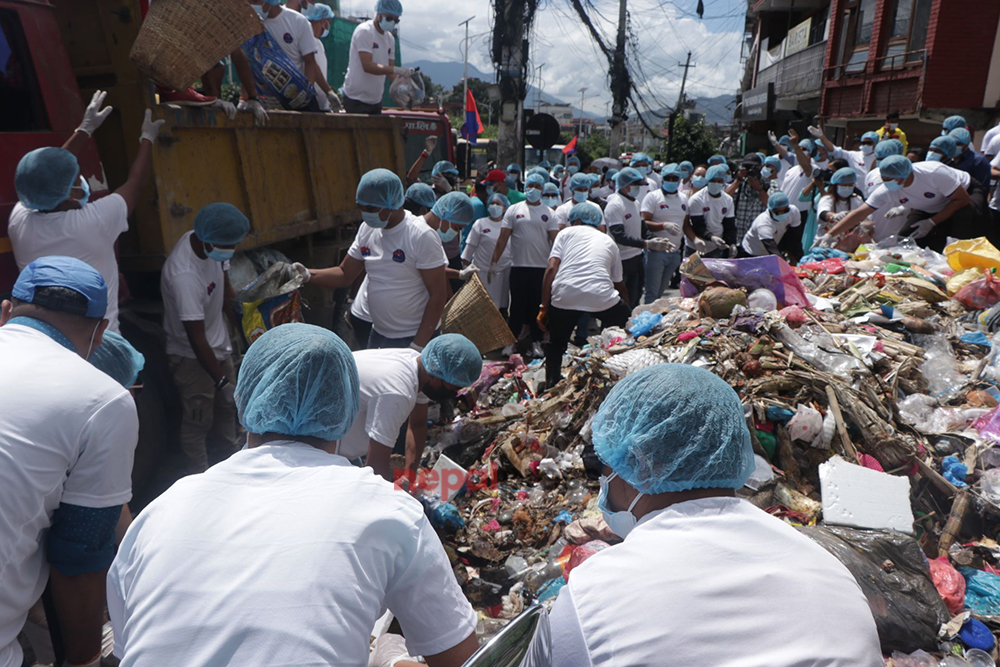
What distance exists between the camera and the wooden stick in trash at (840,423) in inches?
145

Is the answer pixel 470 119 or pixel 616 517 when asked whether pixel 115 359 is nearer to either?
pixel 616 517

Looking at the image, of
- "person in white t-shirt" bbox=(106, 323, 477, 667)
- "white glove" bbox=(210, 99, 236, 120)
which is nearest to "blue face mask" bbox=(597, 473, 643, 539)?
"person in white t-shirt" bbox=(106, 323, 477, 667)

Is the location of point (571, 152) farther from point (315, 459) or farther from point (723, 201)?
point (315, 459)

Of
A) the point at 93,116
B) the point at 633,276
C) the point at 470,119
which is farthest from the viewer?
the point at 470,119

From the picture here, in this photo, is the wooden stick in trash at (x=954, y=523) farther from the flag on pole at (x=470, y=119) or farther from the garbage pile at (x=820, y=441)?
the flag on pole at (x=470, y=119)

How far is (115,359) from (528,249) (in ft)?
15.8

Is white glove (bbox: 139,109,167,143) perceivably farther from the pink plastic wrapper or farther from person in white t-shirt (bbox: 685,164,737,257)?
person in white t-shirt (bbox: 685,164,737,257)

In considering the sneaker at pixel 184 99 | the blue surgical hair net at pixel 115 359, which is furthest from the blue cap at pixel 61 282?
the sneaker at pixel 184 99

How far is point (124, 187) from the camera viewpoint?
365 cm

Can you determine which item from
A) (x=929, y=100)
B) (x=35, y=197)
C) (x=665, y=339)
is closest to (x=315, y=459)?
(x=35, y=197)

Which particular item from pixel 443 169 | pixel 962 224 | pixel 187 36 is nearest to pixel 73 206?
pixel 187 36

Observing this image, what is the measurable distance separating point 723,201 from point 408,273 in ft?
18.8

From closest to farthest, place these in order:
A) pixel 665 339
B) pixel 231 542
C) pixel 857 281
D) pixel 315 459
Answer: pixel 231 542, pixel 315 459, pixel 665 339, pixel 857 281

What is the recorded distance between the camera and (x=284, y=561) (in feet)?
4.32
